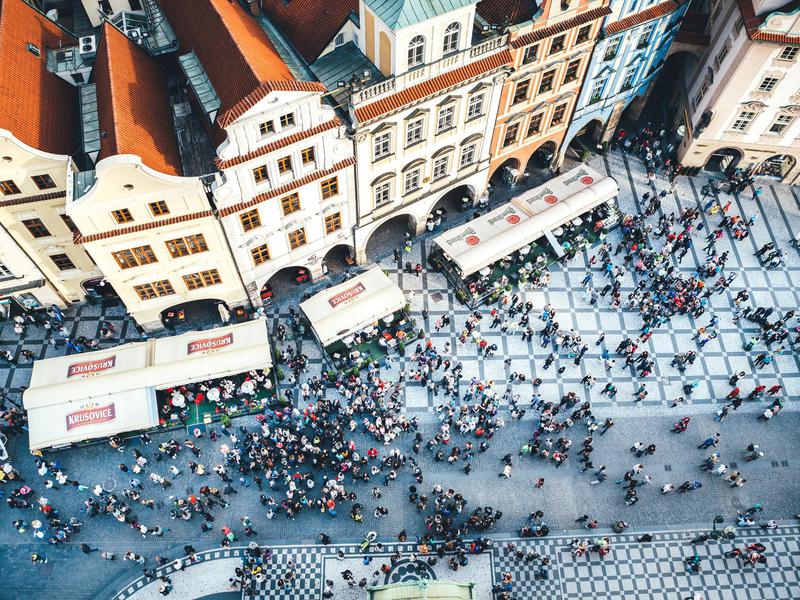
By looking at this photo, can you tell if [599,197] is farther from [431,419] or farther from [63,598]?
[63,598]

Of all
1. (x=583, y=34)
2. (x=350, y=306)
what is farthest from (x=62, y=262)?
(x=583, y=34)

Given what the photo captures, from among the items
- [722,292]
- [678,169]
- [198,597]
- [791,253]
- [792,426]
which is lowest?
[198,597]

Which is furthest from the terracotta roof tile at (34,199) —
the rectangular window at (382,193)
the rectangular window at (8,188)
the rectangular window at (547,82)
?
the rectangular window at (547,82)

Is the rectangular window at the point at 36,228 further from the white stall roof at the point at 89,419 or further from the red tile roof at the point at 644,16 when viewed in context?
the red tile roof at the point at 644,16

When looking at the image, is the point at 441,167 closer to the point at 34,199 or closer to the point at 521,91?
the point at 521,91

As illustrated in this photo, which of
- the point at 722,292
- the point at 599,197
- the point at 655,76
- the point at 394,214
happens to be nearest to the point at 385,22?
the point at 394,214

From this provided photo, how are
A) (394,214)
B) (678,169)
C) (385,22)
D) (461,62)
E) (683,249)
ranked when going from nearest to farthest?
(385,22) < (461,62) < (394,214) < (683,249) < (678,169)
